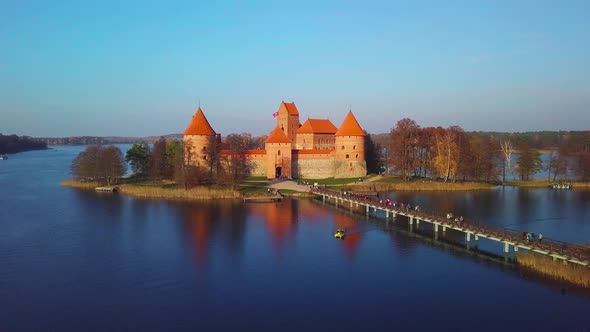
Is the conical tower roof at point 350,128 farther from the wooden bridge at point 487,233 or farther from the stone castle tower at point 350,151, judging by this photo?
the wooden bridge at point 487,233

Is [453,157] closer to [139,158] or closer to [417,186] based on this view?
[417,186]

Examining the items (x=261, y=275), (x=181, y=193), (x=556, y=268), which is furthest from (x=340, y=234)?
(x=181, y=193)

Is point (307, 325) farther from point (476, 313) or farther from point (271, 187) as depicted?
point (271, 187)

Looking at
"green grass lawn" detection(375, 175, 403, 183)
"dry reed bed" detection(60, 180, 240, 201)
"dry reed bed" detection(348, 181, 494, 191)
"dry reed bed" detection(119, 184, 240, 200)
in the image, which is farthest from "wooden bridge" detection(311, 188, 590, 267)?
"green grass lawn" detection(375, 175, 403, 183)

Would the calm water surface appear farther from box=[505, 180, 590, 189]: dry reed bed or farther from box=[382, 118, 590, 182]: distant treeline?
box=[505, 180, 590, 189]: dry reed bed

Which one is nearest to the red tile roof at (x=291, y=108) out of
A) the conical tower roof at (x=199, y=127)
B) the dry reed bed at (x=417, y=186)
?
the conical tower roof at (x=199, y=127)

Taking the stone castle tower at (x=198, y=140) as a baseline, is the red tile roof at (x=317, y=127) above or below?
above
